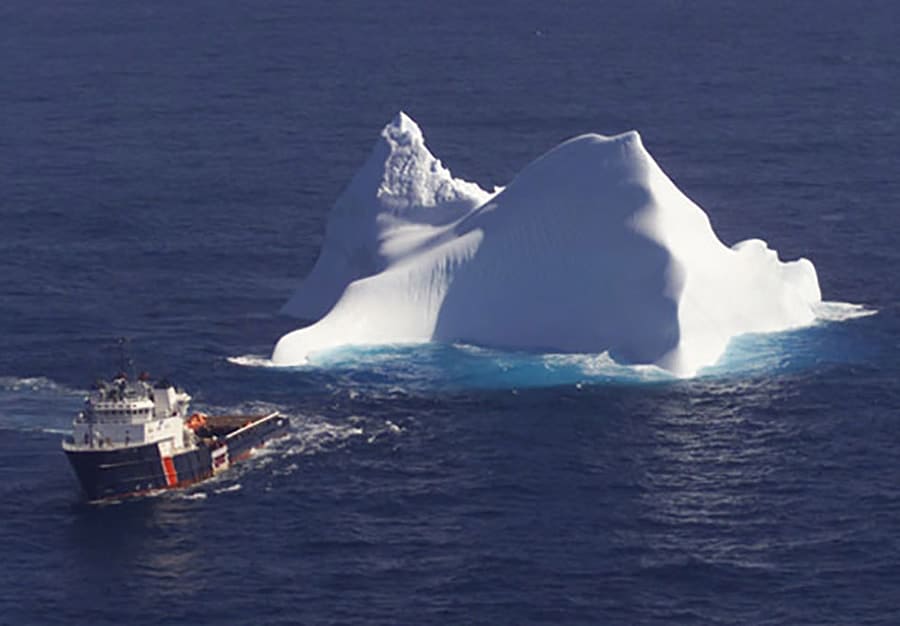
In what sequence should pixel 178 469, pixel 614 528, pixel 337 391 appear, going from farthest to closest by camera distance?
pixel 337 391 < pixel 178 469 < pixel 614 528

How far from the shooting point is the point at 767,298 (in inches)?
7092

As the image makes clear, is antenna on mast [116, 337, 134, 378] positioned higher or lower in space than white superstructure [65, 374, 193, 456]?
higher

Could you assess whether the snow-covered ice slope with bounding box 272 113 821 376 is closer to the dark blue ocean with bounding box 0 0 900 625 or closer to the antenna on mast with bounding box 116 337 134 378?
the dark blue ocean with bounding box 0 0 900 625

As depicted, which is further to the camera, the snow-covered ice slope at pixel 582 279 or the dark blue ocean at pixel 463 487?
the snow-covered ice slope at pixel 582 279

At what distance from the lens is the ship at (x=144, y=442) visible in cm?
15262

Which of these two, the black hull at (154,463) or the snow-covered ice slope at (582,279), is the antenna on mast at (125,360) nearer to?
the snow-covered ice slope at (582,279)

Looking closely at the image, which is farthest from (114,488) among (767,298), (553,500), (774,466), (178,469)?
(767,298)

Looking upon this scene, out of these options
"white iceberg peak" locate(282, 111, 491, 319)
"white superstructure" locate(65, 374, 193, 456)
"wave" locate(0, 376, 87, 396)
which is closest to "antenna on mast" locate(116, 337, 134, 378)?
"wave" locate(0, 376, 87, 396)

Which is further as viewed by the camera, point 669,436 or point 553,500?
point 669,436

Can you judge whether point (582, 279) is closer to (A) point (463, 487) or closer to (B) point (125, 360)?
(A) point (463, 487)

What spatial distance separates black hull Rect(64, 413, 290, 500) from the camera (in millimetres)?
152250

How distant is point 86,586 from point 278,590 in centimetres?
1008

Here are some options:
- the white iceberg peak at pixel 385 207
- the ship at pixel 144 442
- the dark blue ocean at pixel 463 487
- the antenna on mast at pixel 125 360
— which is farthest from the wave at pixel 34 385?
the white iceberg peak at pixel 385 207

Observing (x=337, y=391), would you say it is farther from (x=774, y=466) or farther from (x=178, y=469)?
(x=774, y=466)
